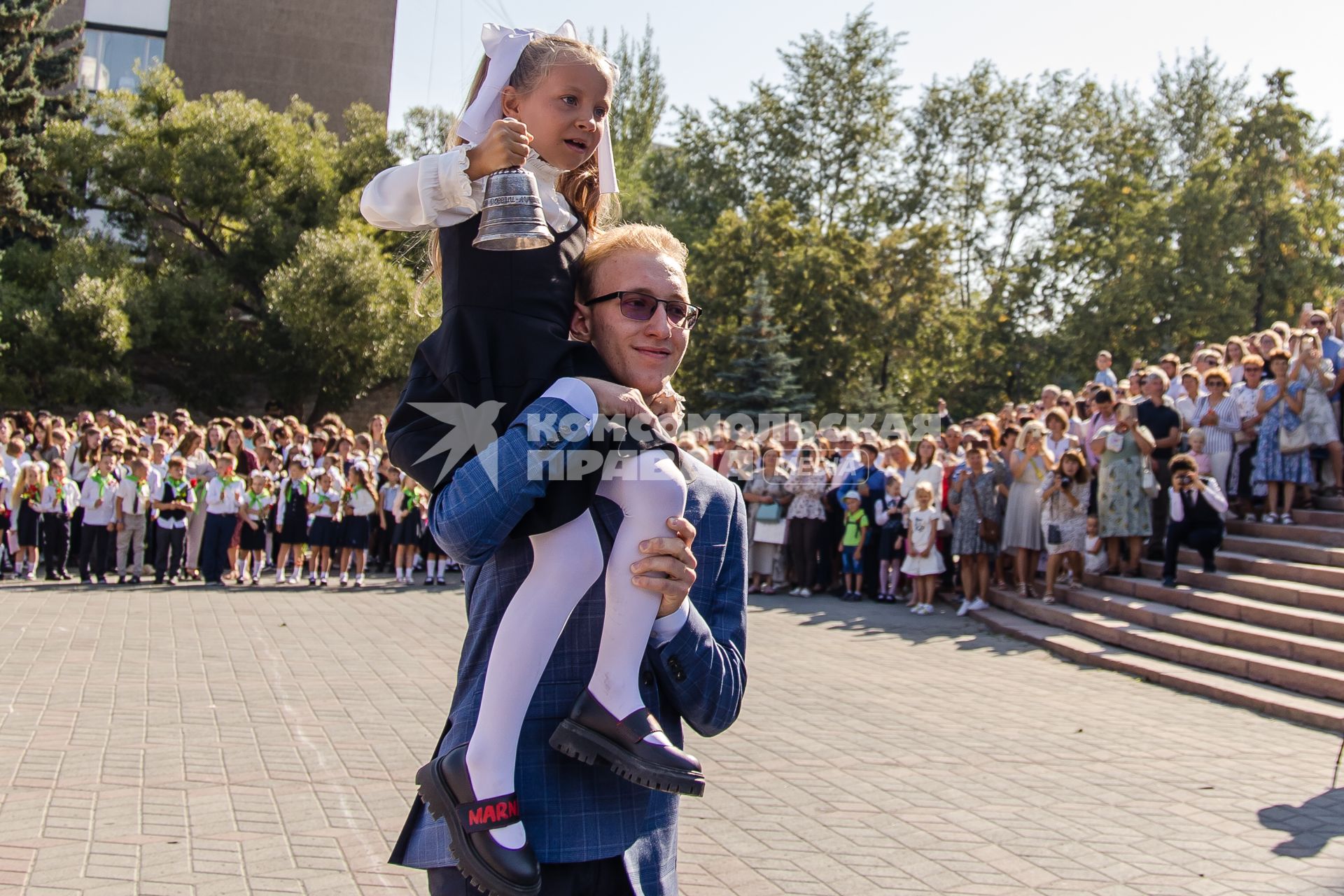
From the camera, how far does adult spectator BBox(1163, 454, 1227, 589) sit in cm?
1198

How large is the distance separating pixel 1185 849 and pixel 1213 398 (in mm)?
8860

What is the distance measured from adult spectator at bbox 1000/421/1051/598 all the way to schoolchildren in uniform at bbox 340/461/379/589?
26.8ft

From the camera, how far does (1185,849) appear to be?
5.53 metres

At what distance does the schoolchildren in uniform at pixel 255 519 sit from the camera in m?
15.3

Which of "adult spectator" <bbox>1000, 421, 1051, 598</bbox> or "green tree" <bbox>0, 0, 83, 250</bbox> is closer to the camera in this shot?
"adult spectator" <bbox>1000, 421, 1051, 598</bbox>

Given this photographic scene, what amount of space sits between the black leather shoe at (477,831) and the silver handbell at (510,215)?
2.83 feet

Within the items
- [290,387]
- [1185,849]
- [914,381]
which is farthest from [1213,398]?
[914,381]

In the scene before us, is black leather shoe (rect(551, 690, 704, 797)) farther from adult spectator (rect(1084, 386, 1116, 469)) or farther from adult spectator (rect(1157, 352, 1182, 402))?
adult spectator (rect(1157, 352, 1182, 402))

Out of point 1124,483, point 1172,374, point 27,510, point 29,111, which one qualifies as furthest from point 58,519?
point 29,111

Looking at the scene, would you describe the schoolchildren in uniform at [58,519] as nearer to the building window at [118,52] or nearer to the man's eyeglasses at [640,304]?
the man's eyeglasses at [640,304]

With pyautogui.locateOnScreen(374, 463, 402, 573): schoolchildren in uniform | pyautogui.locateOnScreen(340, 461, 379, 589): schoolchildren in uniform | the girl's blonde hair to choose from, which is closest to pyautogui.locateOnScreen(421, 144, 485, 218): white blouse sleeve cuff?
the girl's blonde hair

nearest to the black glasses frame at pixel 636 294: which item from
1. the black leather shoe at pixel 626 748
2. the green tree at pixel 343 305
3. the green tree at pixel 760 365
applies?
the black leather shoe at pixel 626 748

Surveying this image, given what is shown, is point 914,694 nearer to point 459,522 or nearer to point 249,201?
point 459,522

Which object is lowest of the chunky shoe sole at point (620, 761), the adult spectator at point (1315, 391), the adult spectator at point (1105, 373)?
the chunky shoe sole at point (620, 761)
